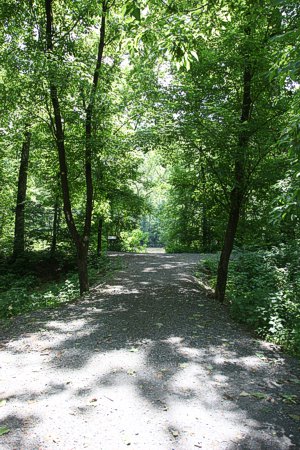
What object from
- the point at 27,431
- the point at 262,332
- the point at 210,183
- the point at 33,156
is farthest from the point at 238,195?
the point at 33,156

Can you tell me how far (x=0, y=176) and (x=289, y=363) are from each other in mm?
13570

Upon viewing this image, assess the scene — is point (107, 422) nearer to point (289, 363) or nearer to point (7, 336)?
point (289, 363)

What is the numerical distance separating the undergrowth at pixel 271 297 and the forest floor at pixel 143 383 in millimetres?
293

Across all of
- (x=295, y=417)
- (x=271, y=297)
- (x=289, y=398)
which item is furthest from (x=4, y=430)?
(x=271, y=297)

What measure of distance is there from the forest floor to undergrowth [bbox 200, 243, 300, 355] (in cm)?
29

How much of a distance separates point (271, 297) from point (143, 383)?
3.50 m

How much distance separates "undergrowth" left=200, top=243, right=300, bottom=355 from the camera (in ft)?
18.7

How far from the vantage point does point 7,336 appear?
5.88 meters

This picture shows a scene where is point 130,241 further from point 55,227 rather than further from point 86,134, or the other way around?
point 86,134

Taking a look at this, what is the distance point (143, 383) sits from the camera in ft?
13.2

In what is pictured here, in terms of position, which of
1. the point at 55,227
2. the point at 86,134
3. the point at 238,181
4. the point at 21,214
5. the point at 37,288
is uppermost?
the point at 86,134

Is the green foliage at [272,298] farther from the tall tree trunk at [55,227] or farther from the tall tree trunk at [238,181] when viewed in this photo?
the tall tree trunk at [55,227]

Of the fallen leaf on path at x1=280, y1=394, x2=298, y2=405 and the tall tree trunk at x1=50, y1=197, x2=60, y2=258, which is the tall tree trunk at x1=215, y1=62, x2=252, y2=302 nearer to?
the fallen leaf on path at x1=280, y1=394, x2=298, y2=405

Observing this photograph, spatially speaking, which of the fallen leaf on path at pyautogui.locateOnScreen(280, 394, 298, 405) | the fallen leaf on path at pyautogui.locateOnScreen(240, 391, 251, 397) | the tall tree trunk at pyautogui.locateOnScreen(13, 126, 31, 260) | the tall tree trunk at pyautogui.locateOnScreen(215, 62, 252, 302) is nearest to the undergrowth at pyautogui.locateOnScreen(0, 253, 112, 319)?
the tall tree trunk at pyautogui.locateOnScreen(13, 126, 31, 260)
